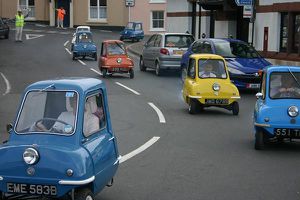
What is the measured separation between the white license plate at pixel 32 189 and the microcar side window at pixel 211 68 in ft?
32.0

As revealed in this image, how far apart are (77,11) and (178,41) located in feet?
114

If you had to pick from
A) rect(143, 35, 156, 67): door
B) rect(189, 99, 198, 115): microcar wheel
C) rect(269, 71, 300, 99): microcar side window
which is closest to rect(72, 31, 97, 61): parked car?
rect(143, 35, 156, 67): door

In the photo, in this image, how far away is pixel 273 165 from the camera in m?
9.49

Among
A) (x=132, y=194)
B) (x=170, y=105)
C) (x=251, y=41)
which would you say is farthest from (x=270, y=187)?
(x=251, y=41)

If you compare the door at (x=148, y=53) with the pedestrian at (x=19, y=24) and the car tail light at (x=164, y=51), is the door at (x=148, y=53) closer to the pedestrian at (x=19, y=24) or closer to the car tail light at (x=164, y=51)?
the car tail light at (x=164, y=51)

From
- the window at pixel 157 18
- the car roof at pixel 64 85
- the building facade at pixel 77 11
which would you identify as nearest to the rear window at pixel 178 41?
the car roof at pixel 64 85

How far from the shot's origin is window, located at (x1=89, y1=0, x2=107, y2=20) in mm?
57438

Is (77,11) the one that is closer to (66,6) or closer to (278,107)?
(66,6)

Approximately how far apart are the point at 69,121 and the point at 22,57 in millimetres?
26377

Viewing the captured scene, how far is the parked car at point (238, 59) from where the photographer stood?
19.5 meters

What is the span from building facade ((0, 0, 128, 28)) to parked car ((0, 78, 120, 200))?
50.2 m

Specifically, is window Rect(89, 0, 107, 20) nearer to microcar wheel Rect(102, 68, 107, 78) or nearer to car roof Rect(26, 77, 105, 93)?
microcar wheel Rect(102, 68, 107, 78)

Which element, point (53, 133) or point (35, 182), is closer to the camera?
point (35, 182)

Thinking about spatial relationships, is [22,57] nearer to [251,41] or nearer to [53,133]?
[251,41]
